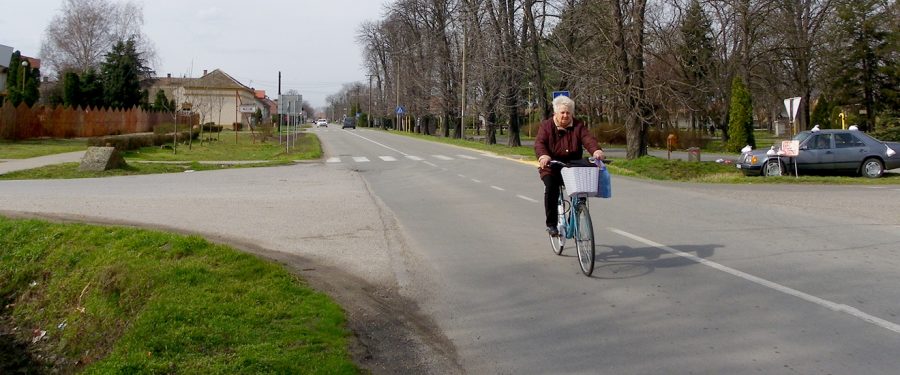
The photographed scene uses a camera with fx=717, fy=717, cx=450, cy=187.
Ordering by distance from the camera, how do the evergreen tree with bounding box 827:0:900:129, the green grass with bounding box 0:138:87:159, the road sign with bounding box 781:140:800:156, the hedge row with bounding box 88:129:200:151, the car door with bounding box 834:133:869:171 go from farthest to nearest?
1. the evergreen tree with bounding box 827:0:900:129
2. the hedge row with bounding box 88:129:200:151
3. the green grass with bounding box 0:138:87:159
4. the car door with bounding box 834:133:869:171
5. the road sign with bounding box 781:140:800:156

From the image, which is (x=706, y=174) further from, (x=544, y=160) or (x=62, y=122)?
(x=62, y=122)

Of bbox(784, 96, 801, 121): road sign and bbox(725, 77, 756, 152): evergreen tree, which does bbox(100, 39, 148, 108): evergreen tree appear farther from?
bbox(784, 96, 801, 121): road sign

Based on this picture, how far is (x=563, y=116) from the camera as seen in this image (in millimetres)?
7496

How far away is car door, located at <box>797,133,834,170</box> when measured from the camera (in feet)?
65.1

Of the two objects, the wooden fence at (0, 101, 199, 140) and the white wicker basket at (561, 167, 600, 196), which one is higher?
the wooden fence at (0, 101, 199, 140)

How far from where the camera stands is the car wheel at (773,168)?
19953 millimetres

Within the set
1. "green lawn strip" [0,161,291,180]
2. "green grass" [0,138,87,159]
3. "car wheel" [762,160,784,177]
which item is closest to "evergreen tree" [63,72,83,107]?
"green grass" [0,138,87,159]

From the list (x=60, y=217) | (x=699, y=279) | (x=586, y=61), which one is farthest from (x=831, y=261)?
(x=586, y=61)

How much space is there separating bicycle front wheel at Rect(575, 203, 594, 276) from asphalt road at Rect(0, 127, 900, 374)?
245mm

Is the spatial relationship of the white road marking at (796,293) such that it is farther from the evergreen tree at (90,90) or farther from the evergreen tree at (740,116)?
the evergreen tree at (90,90)

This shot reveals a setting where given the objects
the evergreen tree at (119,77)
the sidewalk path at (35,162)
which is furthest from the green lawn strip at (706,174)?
the evergreen tree at (119,77)

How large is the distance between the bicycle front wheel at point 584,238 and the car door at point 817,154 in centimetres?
Result: 1506

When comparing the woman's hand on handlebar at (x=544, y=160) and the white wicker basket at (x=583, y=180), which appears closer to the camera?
the white wicker basket at (x=583, y=180)

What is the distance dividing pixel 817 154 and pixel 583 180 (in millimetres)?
15706
